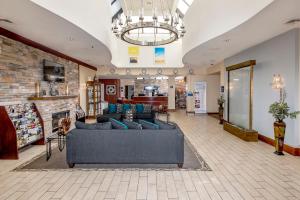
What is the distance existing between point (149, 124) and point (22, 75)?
371 cm

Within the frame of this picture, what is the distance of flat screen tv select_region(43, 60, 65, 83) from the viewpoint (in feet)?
20.5

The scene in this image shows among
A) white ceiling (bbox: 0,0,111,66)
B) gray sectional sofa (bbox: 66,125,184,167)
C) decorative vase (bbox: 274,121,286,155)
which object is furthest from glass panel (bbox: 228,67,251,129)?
white ceiling (bbox: 0,0,111,66)

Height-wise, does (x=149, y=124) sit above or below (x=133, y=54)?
below

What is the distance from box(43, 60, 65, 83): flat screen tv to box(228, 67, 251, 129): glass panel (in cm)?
639

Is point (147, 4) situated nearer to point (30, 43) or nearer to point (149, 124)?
point (30, 43)

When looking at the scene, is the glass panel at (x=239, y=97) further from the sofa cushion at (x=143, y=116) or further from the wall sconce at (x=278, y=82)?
the sofa cushion at (x=143, y=116)

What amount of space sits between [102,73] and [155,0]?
210 inches

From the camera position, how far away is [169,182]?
10.8 feet

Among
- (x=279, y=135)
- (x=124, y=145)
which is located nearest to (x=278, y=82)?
(x=279, y=135)

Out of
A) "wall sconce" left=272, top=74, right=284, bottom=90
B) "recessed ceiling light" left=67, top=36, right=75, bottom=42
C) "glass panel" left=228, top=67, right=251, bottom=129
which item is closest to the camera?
"wall sconce" left=272, top=74, right=284, bottom=90

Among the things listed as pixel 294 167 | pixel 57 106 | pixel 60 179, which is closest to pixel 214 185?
pixel 294 167

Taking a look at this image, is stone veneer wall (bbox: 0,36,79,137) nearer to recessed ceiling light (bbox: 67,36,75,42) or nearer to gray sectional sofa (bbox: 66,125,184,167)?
recessed ceiling light (bbox: 67,36,75,42)

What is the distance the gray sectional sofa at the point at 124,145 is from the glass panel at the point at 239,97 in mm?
3773

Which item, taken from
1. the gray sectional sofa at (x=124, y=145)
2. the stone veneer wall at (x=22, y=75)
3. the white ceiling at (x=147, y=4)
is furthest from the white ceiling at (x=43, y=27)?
the white ceiling at (x=147, y=4)
